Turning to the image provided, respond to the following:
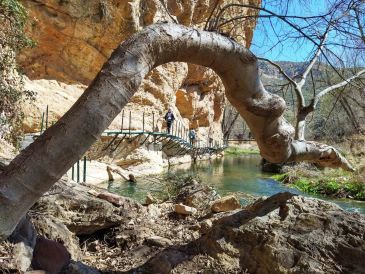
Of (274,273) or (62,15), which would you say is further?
(62,15)

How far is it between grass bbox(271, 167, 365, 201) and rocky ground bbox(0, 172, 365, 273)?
9.13 meters

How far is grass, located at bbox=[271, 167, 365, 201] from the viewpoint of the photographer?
11.2 meters

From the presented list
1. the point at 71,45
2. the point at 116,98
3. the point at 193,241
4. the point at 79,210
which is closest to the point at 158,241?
the point at 193,241

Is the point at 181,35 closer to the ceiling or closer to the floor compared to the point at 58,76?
closer to the floor

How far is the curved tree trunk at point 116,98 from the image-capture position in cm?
162

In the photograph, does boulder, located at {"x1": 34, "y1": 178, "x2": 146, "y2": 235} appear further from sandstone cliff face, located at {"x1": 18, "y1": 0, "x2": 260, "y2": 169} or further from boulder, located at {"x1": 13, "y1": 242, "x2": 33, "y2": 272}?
sandstone cliff face, located at {"x1": 18, "y1": 0, "x2": 260, "y2": 169}

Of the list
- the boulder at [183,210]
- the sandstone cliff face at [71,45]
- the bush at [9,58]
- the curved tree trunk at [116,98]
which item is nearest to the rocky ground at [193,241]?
the curved tree trunk at [116,98]

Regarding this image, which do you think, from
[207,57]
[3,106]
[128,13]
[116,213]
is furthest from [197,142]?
[207,57]

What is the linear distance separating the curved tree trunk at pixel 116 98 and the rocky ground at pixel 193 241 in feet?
1.66

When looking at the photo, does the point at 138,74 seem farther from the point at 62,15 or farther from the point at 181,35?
the point at 62,15

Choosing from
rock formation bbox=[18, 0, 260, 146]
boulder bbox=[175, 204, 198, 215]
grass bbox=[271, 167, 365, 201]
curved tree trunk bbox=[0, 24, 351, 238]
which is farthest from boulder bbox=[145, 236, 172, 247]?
grass bbox=[271, 167, 365, 201]

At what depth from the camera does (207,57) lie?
2133 millimetres

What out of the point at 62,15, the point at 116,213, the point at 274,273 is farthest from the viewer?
the point at 62,15

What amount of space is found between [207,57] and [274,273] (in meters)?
1.50
